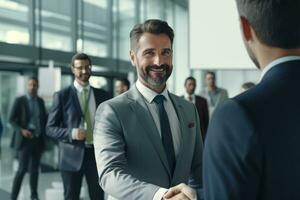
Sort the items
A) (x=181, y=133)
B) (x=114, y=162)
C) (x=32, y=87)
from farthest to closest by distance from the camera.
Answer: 1. (x=32, y=87)
2. (x=181, y=133)
3. (x=114, y=162)

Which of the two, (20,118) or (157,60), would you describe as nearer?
(157,60)

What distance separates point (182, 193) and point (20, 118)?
13.2ft

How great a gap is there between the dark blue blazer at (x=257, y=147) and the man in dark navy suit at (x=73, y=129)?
8.51 feet

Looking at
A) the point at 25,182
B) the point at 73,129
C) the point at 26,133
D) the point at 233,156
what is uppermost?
the point at 233,156

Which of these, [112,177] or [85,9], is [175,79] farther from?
[112,177]

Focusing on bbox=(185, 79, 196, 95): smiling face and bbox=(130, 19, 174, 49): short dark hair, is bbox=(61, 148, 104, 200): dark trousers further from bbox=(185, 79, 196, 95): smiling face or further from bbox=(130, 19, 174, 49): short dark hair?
bbox=(185, 79, 196, 95): smiling face

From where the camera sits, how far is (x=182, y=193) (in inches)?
42.6

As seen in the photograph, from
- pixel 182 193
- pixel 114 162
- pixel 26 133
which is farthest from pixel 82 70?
pixel 182 193

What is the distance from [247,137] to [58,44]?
6.16 m

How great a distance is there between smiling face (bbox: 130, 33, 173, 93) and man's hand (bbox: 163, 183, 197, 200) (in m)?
0.50

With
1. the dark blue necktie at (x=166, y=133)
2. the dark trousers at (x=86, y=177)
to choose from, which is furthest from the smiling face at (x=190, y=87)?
the dark blue necktie at (x=166, y=133)

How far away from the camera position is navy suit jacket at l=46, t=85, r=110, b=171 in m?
3.20

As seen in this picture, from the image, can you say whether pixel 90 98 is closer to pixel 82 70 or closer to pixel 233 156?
pixel 82 70

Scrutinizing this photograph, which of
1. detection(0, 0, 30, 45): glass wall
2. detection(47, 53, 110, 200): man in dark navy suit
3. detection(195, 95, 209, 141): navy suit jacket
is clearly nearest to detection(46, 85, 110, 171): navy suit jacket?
detection(47, 53, 110, 200): man in dark navy suit
